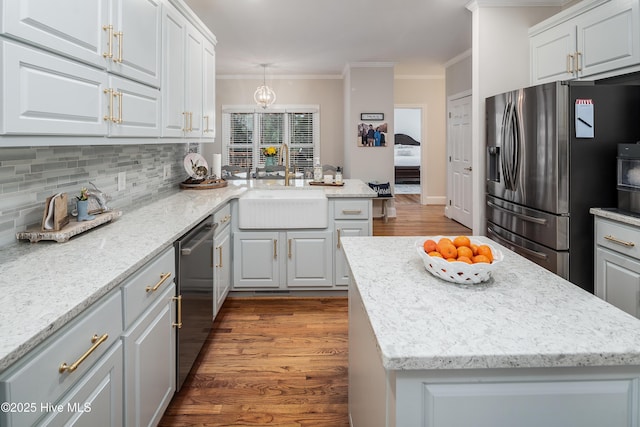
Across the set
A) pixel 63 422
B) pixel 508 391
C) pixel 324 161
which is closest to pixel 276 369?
pixel 63 422

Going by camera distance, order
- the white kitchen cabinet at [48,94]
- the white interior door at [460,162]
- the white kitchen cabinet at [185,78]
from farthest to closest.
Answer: the white interior door at [460,162] < the white kitchen cabinet at [185,78] < the white kitchen cabinet at [48,94]

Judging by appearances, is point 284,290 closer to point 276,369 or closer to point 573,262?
point 276,369

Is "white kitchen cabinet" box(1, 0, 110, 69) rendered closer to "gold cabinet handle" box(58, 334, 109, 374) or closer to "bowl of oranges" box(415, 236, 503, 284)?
"gold cabinet handle" box(58, 334, 109, 374)

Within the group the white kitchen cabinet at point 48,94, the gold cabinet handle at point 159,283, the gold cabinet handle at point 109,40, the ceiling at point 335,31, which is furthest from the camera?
the ceiling at point 335,31

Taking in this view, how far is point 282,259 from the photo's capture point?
3574mm

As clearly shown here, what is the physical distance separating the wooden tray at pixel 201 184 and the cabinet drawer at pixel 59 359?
244 cm

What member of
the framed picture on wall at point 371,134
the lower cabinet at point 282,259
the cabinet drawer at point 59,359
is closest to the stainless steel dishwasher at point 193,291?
the cabinet drawer at point 59,359

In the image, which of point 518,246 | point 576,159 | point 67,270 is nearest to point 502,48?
point 576,159

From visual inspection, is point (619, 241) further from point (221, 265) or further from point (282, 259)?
point (221, 265)

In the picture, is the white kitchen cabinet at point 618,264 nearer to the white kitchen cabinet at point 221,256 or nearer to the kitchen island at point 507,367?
the kitchen island at point 507,367

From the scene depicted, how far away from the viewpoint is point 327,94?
8.59 metres

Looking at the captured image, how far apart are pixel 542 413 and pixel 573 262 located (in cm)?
222

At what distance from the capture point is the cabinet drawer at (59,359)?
2.86 feet

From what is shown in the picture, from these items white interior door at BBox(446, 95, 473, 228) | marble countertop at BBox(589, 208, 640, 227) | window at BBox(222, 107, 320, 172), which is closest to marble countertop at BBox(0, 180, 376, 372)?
marble countertop at BBox(589, 208, 640, 227)
